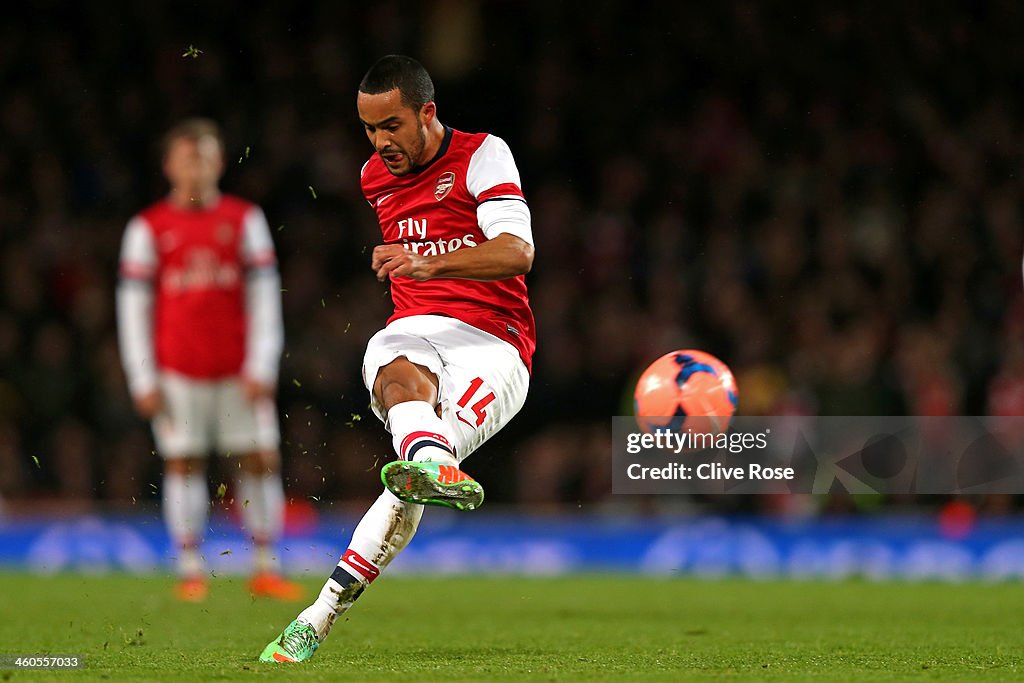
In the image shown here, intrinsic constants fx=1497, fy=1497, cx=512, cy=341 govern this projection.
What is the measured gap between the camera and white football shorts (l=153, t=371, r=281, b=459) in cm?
900

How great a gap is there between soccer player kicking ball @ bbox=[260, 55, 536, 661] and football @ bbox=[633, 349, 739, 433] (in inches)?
38.9

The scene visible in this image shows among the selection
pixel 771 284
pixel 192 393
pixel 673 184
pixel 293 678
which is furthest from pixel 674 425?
pixel 673 184

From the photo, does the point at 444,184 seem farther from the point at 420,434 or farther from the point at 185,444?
the point at 185,444

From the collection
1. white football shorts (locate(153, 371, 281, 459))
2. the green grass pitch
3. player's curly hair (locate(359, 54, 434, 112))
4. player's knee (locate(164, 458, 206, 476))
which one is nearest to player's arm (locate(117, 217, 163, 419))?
white football shorts (locate(153, 371, 281, 459))

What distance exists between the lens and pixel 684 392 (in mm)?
6430

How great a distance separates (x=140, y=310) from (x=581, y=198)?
6.26 metres

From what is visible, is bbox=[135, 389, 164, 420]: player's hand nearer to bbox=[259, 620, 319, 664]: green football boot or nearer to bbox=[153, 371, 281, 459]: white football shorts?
bbox=[153, 371, 281, 459]: white football shorts

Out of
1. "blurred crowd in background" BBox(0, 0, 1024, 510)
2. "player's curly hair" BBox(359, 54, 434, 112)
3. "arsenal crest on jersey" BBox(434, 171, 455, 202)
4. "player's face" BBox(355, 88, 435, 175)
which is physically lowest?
"arsenal crest on jersey" BBox(434, 171, 455, 202)

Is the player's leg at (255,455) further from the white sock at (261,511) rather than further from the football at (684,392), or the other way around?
the football at (684,392)

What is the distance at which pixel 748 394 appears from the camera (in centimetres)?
1217

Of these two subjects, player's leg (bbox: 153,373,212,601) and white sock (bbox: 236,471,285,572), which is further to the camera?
player's leg (bbox: 153,373,212,601)

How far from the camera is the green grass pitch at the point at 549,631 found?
4859mm

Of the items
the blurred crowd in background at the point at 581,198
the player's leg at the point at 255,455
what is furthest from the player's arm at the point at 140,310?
the blurred crowd in background at the point at 581,198

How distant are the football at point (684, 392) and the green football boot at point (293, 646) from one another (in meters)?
1.97
